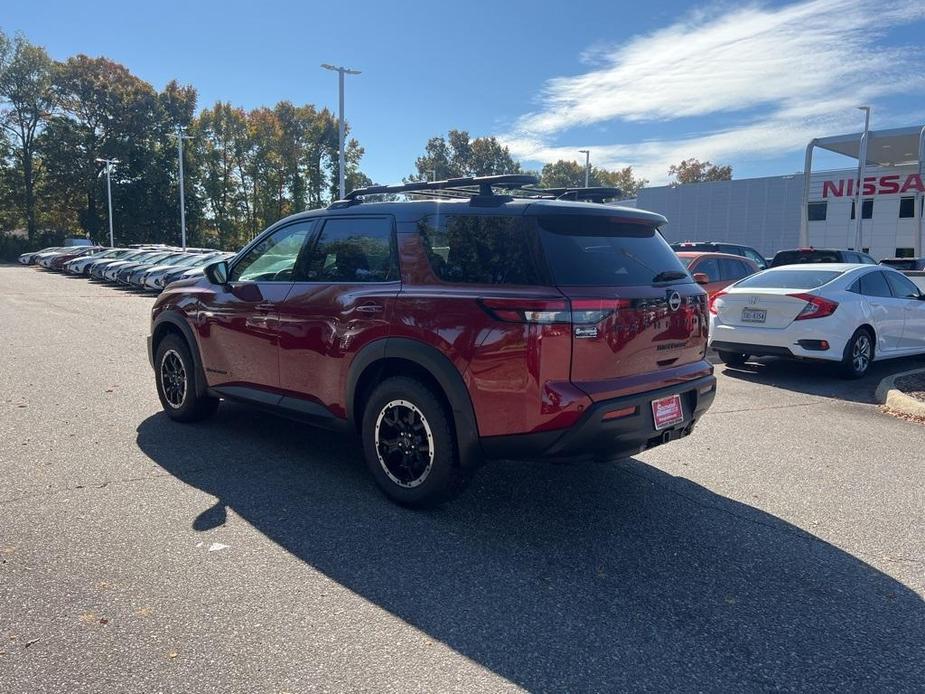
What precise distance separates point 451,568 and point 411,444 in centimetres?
89

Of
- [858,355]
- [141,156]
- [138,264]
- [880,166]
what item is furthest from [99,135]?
[858,355]

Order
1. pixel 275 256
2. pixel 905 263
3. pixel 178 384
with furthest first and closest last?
pixel 905 263
pixel 178 384
pixel 275 256

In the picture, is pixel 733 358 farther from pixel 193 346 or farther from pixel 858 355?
pixel 193 346

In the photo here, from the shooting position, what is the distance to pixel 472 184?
4270 mm

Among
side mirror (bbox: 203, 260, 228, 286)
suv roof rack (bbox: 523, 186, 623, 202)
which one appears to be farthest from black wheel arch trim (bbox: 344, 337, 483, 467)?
side mirror (bbox: 203, 260, 228, 286)

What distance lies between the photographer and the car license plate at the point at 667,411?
12.8ft

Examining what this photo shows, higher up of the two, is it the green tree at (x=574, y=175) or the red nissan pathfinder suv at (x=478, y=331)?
the green tree at (x=574, y=175)

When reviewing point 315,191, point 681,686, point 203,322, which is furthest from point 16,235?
point 681,686

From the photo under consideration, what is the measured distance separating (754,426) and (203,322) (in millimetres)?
5041

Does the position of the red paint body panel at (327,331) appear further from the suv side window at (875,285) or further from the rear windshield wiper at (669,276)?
the suv side window at (875,285)

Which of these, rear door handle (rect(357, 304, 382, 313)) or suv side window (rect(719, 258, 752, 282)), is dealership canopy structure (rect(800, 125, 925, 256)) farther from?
rear door handle (rect(357, 304, 382, 313))

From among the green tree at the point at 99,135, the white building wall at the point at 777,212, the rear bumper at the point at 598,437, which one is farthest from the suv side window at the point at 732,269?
the green tree at the point at 99,135

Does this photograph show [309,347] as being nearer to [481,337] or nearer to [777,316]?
[481,337]

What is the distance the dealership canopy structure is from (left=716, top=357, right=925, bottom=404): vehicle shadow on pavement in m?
15.8
